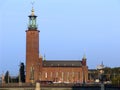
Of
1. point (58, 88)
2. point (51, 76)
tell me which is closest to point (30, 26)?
point (51, 76)

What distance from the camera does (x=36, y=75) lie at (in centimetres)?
13988

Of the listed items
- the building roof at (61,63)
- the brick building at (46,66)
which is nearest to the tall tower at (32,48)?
the brick building at (46,66)

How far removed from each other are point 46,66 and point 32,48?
18.6 metres

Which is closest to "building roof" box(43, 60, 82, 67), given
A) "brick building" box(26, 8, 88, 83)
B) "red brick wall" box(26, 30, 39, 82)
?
"brick building" box(26, 8, 88, 83)

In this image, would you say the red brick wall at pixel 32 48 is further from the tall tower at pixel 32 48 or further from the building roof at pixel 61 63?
the building roof at pixel 61 63

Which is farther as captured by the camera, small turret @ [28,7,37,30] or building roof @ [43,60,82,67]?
building roof @ [43,60,82,67]

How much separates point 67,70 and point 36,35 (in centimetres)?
2365

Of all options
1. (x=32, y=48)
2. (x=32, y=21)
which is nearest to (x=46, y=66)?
(x=32, y=48)

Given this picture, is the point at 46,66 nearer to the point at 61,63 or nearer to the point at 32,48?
the point at 61,63

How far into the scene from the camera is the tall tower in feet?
→ 452

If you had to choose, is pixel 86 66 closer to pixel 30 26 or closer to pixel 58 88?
pixel 30 26

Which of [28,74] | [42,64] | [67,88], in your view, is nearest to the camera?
[67,88]

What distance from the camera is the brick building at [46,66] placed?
5477 inches

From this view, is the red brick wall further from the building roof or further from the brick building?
the building roof
